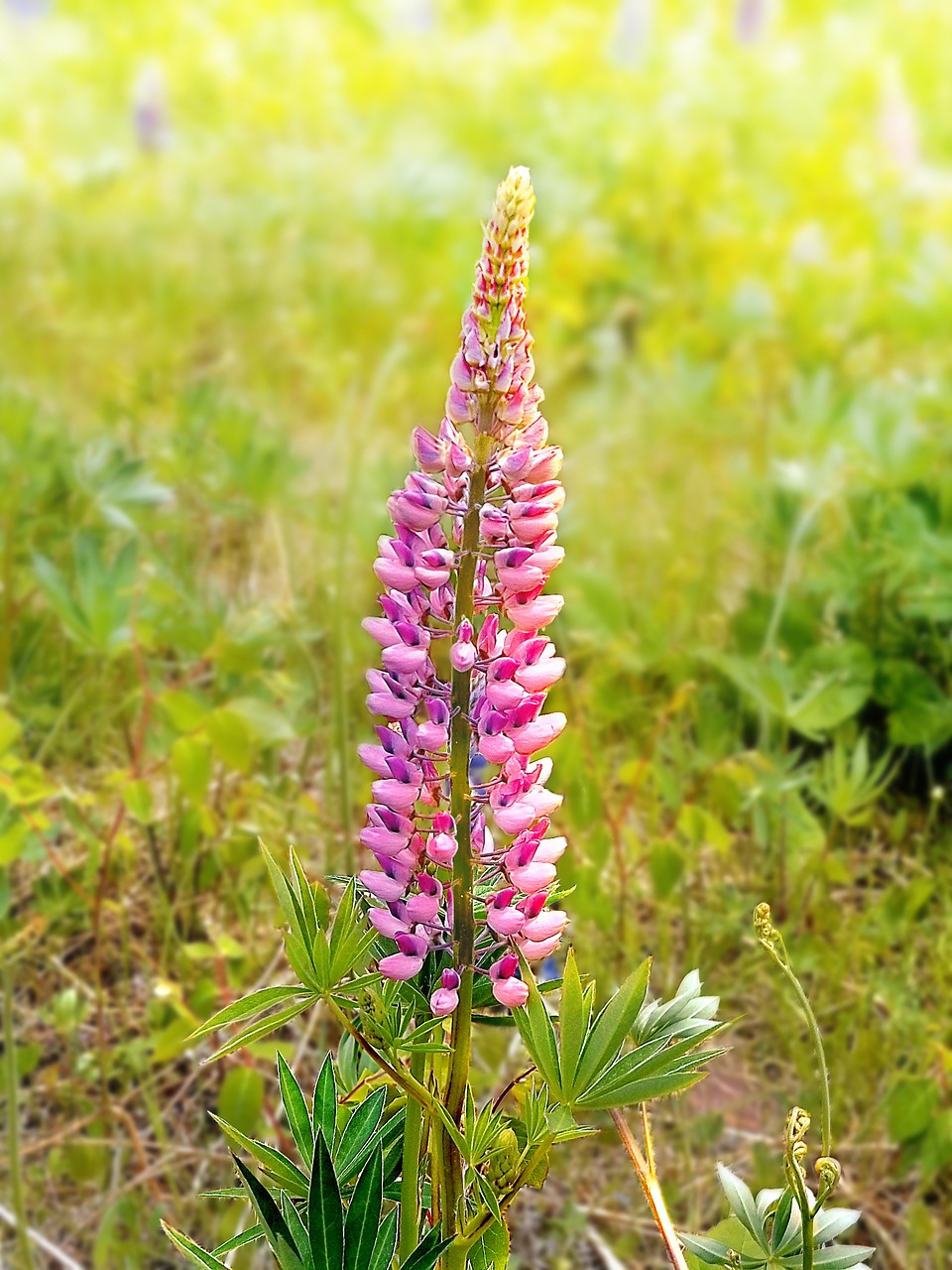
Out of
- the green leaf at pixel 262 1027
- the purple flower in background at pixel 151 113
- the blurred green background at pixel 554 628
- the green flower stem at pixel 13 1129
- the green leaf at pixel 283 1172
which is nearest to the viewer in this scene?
the green leaf at pixel 262 1027

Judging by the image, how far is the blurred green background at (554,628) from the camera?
67.3 inches

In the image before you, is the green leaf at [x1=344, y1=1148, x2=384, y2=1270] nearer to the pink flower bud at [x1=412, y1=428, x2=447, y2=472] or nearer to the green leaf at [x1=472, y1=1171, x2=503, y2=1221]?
the green leaf at [x1=472, y1=1171, x2=503, y2=1221]

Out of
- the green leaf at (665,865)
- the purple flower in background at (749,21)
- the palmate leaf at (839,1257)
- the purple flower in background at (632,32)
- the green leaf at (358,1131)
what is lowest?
the palmate leaf at (839,1257)

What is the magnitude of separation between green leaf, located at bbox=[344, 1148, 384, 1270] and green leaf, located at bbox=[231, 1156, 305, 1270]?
3 centimetres

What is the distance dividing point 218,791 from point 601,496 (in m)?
1.44

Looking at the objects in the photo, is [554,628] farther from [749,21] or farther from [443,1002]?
[749,21]

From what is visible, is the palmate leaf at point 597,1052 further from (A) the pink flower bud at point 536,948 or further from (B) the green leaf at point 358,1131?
(B) the green leaf at point 358,1131

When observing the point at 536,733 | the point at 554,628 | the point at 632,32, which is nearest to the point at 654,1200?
the point at 536,733

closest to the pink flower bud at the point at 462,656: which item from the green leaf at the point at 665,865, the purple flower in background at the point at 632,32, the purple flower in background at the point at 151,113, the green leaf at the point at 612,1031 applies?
the green leaf at the point at 612,1031

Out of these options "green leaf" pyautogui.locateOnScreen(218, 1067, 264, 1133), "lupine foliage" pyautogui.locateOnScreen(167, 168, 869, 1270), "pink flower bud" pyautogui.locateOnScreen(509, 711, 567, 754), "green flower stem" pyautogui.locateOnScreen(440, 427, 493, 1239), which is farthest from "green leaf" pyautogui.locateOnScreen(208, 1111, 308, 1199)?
"green leaf" pyautogui.locateOnScreen(218, 1067, 264, 1133)

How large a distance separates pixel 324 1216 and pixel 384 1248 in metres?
0.05

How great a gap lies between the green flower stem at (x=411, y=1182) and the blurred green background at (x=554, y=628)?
1.80ft

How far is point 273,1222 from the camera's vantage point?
0.96m

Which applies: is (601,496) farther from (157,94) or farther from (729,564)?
(157,94)
